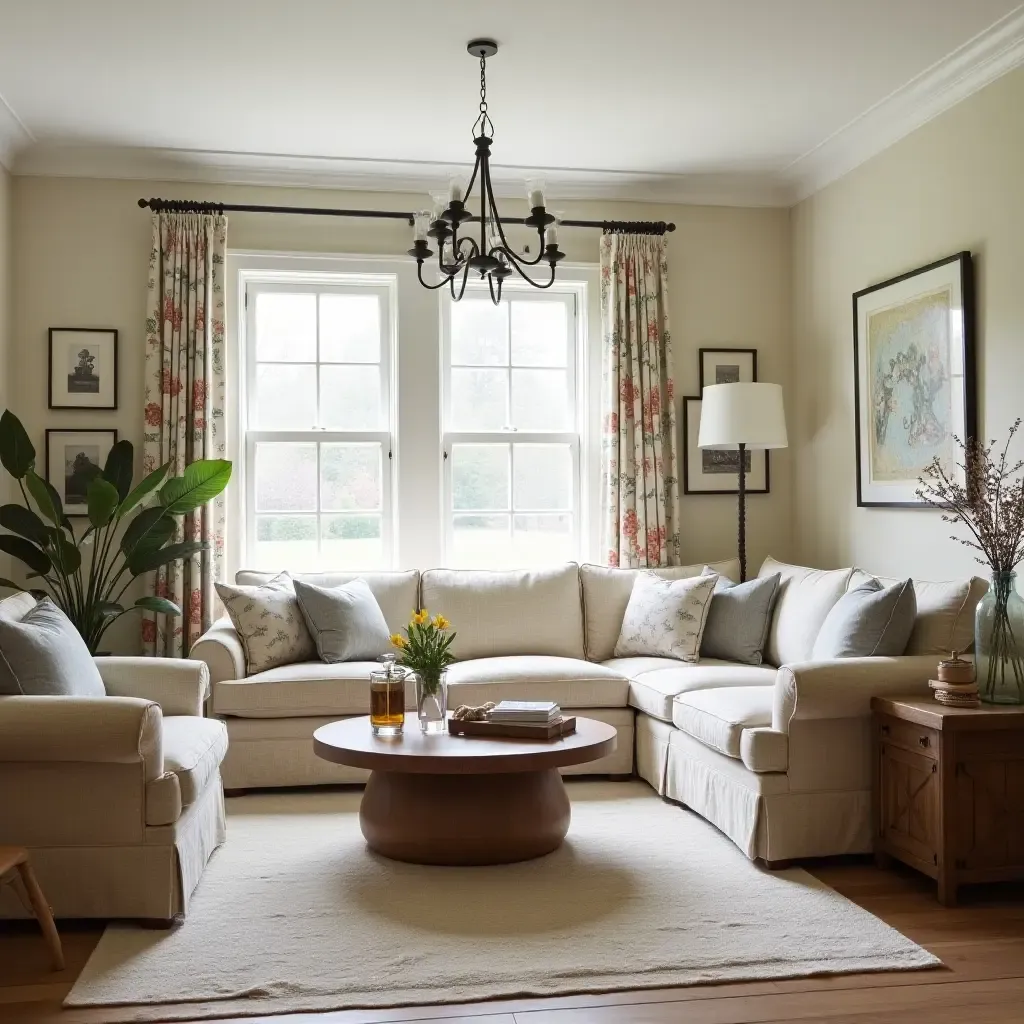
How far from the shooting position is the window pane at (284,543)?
5664mm

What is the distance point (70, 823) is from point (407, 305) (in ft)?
10.8

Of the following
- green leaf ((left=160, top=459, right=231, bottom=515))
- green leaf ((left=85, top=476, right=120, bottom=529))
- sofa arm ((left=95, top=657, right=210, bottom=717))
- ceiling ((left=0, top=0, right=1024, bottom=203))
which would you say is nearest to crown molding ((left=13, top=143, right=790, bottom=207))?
ceiling ((left=0, top=0, right=1024, bottom=203))

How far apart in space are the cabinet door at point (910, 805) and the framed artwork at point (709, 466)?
252cm

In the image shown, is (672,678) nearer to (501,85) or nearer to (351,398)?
(351,398)

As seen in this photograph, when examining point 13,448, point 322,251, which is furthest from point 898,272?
point 13,448

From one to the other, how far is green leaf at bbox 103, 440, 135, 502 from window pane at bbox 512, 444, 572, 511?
1947 mm

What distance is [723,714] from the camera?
387cm

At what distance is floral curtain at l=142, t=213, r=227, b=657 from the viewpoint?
5.31 m

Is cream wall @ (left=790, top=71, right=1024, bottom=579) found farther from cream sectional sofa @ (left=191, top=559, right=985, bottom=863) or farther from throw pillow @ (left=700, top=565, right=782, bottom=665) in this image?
throw pillow @ (left=700, top=565, right=782, bottom=665)

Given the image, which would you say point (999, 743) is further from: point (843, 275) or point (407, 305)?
point (407, 305)

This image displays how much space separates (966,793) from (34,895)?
262cm

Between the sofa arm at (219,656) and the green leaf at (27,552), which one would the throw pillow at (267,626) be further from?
the green leaf at (27,552)

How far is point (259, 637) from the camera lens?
4859 millimetres

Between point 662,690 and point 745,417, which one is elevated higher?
point 745,417
